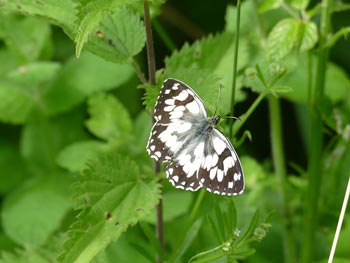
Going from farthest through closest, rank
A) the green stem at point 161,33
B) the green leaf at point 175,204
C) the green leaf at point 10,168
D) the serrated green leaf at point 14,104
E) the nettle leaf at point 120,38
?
the green leaf at point 10,168 < the serrated green leaf at point 14,104 < the green stem at point 161,33 < the green leaf at point 175,204 < the nettle leaf at point 120,38

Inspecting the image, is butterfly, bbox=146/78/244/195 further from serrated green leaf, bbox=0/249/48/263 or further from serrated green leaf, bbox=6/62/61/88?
serrated green leaf, bbox=6/62/61/88

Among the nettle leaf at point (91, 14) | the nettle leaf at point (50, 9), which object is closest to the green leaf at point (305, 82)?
the nettle leaf at point (50, 9)

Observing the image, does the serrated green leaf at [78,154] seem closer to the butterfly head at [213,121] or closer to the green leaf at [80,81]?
the green leaf at [80,81]

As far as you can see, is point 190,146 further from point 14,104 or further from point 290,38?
point 14,104

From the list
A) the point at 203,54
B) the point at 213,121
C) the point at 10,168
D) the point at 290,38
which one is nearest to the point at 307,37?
the point at 290,38

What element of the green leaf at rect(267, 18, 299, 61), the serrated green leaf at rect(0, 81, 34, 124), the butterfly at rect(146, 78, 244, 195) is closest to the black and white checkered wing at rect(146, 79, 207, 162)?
the butterfly at rect(146, 78, 244, 195)

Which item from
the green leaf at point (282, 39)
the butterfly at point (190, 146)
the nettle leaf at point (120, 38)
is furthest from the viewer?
the green leaf at point (282, 39)

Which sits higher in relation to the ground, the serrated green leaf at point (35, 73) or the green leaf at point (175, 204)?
the serrated green leaf at point (35, 73)

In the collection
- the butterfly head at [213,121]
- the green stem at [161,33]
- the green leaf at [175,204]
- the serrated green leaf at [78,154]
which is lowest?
the green leaf at [175,204]
